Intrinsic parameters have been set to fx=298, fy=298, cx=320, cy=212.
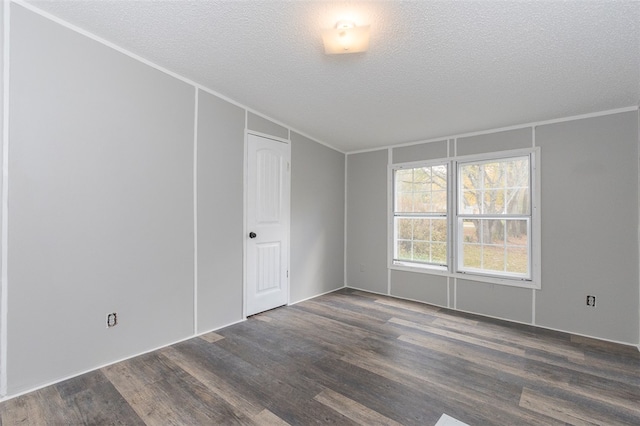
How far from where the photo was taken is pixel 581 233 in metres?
3.11

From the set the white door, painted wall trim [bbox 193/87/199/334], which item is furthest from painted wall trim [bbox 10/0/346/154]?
the white door

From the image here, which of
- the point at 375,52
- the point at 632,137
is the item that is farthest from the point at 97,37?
the point at 632,137

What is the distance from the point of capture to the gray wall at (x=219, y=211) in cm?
307

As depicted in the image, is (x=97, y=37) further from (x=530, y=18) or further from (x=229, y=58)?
(x=530, y=18)

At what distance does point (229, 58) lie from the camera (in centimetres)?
250

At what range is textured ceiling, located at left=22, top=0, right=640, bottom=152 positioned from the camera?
1.82 m

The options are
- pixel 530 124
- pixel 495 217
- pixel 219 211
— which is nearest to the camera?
pixel 219 211

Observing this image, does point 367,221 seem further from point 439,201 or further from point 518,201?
point 518,201

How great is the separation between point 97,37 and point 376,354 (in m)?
3.48

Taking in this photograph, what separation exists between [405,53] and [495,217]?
2.37 meters

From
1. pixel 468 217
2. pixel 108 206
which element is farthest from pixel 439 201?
pixel 108 206

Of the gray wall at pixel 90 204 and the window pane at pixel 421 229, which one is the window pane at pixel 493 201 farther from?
A: the gray wall at pixel 90 204

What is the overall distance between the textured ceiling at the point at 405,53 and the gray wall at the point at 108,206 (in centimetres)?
31

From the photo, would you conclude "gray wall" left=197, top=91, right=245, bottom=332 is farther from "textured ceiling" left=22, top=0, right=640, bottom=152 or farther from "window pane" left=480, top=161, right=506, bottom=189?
"window pane" left=480, top=161, right=506, bottom=189
